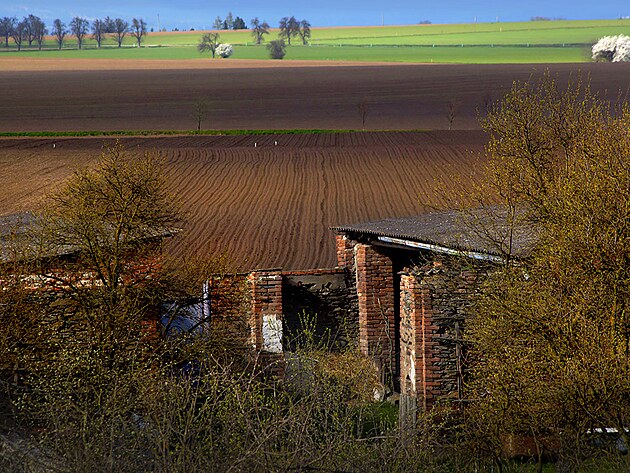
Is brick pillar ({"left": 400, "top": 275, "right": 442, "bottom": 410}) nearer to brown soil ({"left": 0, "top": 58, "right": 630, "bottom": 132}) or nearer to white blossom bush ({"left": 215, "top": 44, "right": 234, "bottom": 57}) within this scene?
brown soil ({"left": 0, "top": 58, "right": 630, "bottom": 132})

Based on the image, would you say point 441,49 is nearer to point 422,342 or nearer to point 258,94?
point 258,94

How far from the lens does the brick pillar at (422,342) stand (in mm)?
17562

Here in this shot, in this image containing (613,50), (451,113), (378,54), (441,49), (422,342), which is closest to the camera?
(422,342)

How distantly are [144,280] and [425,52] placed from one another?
152843 mm

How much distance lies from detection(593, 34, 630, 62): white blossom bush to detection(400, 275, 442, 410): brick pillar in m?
125

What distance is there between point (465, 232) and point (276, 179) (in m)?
28.6

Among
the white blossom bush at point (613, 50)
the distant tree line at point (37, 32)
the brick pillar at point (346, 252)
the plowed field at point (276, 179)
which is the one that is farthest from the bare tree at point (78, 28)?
the brick pillar at point (346, 252)

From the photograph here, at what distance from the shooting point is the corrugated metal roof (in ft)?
55.7

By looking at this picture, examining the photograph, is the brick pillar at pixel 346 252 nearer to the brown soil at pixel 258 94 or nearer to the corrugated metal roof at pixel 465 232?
the corrugated metal roof at pixel 465 232

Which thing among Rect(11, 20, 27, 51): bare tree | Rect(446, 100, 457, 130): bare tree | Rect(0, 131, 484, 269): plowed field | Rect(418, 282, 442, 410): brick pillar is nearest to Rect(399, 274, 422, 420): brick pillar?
Rect(418, 282, 442, 410): brick pillar

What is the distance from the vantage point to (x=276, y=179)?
151 ft

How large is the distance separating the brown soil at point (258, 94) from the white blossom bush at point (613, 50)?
14256mm

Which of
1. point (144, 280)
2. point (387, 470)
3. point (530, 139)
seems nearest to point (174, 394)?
point (387, 470)

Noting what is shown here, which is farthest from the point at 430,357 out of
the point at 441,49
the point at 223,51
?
the point at 441,49
